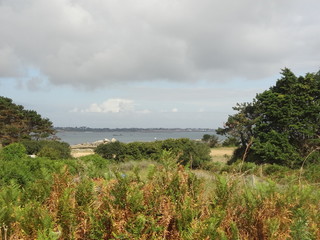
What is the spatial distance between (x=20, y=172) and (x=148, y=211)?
5.76 meters

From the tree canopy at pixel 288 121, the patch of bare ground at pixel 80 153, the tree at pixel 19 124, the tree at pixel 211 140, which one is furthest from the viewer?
the tree at pixel 211 140

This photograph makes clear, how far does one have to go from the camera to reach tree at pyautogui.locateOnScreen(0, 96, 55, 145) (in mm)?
38125

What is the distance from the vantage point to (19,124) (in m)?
40.3

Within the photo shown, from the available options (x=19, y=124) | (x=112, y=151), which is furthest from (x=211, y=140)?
(x=112, y=151)

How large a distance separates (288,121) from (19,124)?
3157 centimetres

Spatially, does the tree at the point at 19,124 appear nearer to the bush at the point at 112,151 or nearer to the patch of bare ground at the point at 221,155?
the bush at the point at 112,151

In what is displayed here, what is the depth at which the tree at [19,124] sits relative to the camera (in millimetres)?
38125

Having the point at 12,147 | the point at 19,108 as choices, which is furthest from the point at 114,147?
the point at 19,108

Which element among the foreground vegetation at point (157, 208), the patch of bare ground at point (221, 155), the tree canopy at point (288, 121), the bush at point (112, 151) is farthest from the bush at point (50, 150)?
the foreground vegetation at point (157, 208)

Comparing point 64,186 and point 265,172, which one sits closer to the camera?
point 64,186

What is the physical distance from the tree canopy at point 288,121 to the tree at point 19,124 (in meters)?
27.3

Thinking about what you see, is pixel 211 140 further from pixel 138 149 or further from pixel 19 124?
pixel 138 149

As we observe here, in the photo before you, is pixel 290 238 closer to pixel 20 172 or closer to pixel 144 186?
pixel 144 186

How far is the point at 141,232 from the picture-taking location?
2145 millimetres
